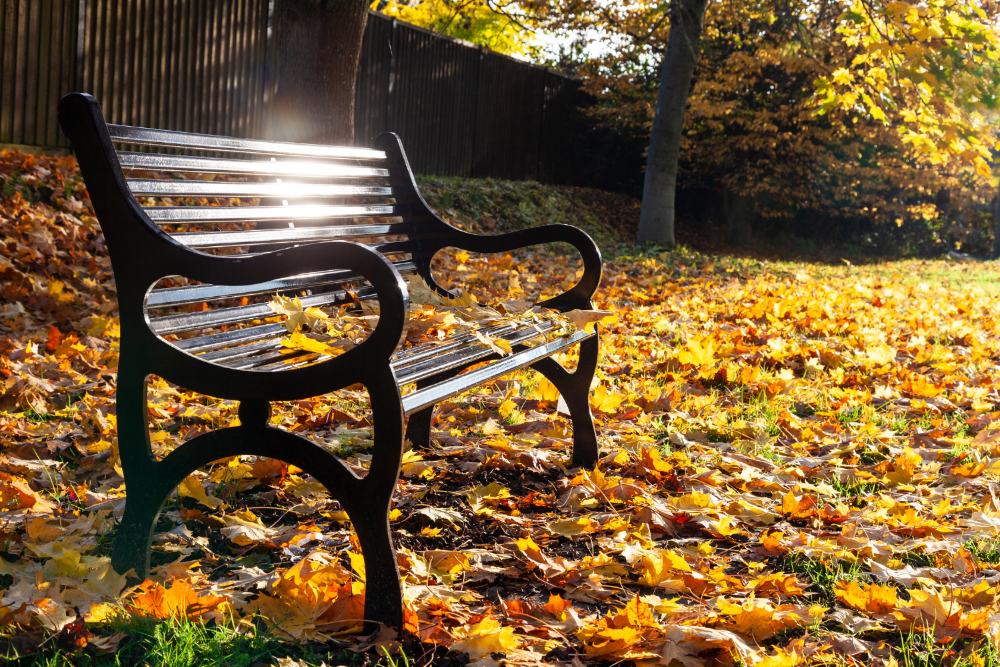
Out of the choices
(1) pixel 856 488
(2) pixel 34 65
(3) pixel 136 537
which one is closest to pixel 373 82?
(2) pixel 34 65

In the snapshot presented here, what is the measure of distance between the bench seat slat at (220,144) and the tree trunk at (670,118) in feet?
27.6

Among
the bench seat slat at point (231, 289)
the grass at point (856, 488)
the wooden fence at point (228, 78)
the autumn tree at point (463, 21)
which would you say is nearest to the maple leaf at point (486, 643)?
the bench seat slat at point (231, 289)

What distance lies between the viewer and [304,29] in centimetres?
547

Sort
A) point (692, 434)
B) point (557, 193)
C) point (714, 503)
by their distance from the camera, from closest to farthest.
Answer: point (714, 503), point (692, 434), point (557, 193)

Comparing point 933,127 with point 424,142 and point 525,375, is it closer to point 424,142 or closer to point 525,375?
point 525,375

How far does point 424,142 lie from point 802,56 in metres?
6.41

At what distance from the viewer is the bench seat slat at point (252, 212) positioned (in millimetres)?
1959

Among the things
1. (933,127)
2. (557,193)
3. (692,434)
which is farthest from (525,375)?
(557,193)

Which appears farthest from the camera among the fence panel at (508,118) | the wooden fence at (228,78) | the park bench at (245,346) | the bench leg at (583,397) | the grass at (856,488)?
the fence panel at (508,118)

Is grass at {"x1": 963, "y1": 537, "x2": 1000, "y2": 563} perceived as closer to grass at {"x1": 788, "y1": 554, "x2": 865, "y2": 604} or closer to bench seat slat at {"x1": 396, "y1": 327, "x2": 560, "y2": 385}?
grass at {"x1": 788, "y1": 554, "x2": 865, "y2": 604}

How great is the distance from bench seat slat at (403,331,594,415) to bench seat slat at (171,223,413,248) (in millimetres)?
757

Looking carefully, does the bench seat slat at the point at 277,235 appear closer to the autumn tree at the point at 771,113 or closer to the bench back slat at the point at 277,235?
the bench back slat at the point at 277,235

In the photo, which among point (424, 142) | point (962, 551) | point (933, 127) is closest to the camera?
point (962, 551)

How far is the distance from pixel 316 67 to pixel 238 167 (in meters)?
3.57
